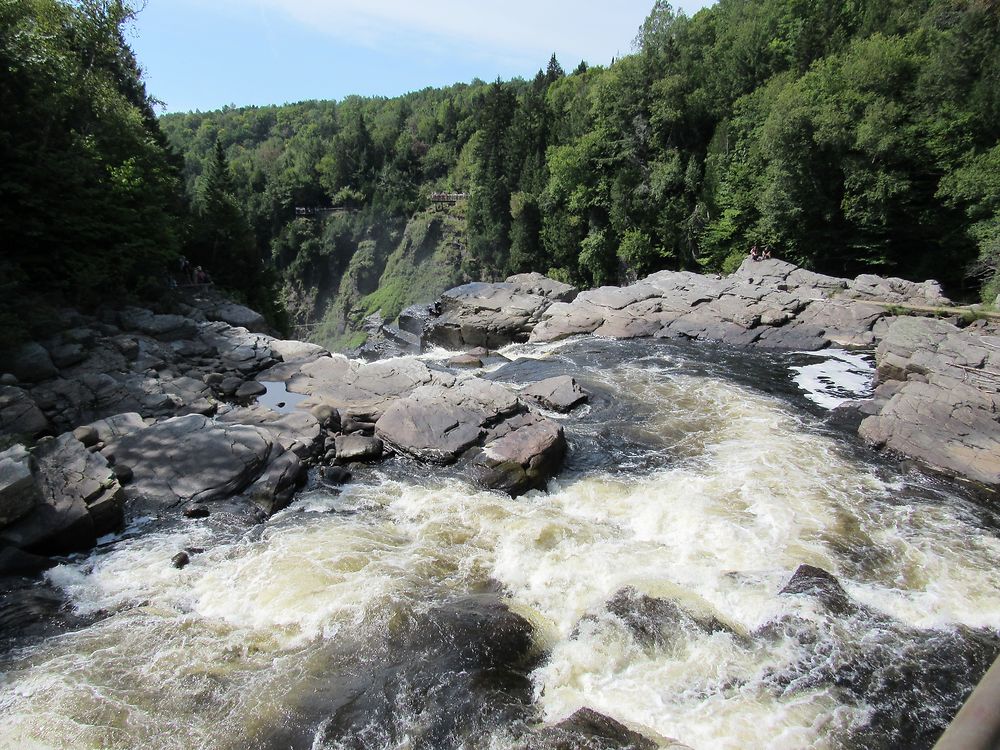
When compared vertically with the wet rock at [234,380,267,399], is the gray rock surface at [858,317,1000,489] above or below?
above

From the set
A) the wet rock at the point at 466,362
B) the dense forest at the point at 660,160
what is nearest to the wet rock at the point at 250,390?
the dense forest at the point at 660,160

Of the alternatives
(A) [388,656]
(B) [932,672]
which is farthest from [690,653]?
(A) [388,656]

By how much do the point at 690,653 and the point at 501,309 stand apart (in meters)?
24.1

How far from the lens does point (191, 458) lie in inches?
475

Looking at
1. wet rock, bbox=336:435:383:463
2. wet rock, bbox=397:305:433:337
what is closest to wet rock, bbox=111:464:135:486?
wet rock, bbox=336:435:383:463

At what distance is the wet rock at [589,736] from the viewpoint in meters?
6.39

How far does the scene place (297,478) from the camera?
40.7 feet

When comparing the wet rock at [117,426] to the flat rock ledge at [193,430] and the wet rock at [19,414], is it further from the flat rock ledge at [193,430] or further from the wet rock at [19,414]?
the wet rock at [19,414]

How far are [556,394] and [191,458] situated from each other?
32.4 feet

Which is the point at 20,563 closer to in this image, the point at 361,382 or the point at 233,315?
the point at 361,382

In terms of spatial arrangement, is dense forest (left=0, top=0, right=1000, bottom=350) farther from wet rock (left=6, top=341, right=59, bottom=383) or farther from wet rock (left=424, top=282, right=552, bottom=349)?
wet rock (left=424, top=282, right=552, bottom=349)

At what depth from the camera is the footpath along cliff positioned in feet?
35.2

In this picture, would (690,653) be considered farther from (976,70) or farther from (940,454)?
(976,70)

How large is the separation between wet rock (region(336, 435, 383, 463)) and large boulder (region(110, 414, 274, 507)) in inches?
61.2
